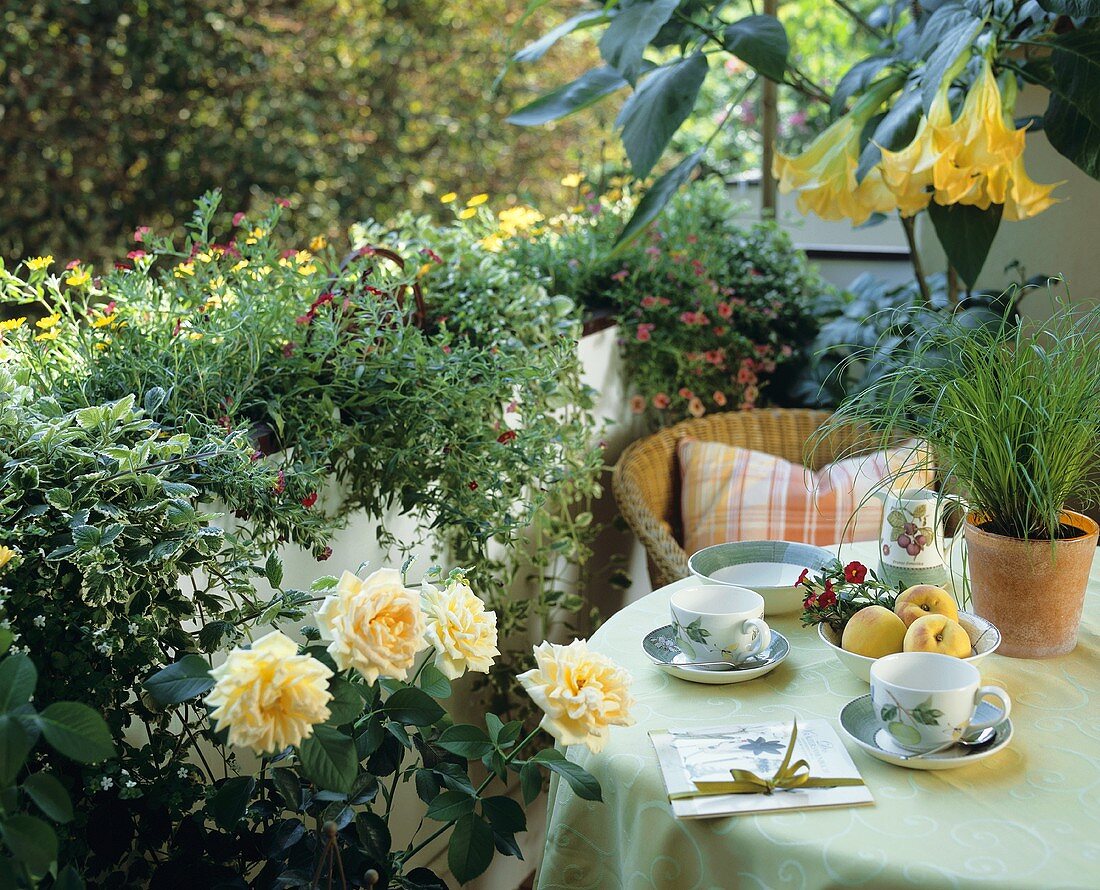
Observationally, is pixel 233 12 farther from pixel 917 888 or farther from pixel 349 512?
pixel 917 888

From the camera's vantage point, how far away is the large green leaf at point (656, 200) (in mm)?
2055

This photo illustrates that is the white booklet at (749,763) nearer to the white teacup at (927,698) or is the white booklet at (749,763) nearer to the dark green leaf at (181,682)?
the white teacup at (927,698)

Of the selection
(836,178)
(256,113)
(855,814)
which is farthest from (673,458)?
(256,113)

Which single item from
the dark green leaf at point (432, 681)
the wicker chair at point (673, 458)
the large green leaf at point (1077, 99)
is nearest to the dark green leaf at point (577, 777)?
the dark green leaf at point (432, 681)

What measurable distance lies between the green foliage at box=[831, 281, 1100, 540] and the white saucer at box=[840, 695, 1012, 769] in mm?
243

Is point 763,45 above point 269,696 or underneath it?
above

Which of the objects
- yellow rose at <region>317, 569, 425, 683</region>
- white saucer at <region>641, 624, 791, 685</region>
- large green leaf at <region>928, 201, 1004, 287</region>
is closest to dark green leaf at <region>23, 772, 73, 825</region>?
yellow rose at <region>317, 569, 425, 683</region>

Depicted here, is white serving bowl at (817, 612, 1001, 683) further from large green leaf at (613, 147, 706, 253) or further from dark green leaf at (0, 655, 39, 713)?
Result: large green leaf at (613, 147, 706, 253)

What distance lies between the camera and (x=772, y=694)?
1.13 m

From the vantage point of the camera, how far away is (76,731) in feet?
2.57

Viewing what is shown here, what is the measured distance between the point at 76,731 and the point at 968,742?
0.77 meters

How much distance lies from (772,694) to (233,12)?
13.8 feet

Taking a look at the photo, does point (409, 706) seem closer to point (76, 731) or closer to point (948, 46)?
point (76, 731)

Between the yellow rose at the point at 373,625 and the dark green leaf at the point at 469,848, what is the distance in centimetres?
22
